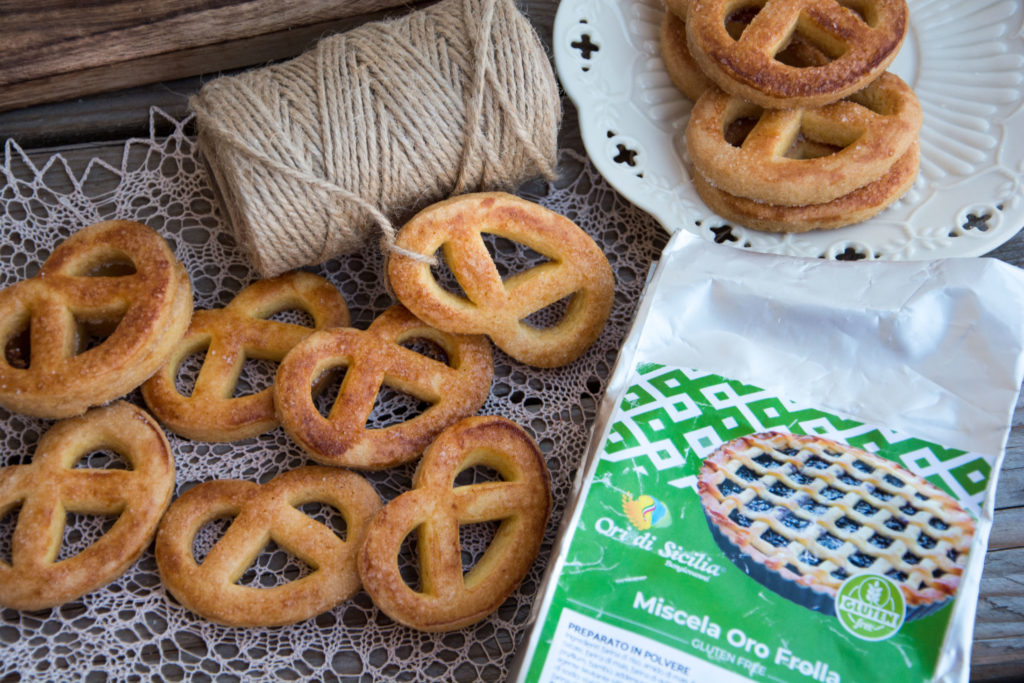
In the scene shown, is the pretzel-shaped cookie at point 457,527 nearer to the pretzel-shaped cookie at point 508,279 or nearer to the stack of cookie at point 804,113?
the pretzel-shaped cookie at point 508,279

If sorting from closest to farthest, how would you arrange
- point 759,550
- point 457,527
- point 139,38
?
1. point 759,550
2. point 457,527
3. point 139,38

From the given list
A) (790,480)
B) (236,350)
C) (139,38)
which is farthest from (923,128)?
(139,38)

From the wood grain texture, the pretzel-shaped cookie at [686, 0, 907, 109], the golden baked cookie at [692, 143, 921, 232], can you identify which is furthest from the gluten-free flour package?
the wood grain texture

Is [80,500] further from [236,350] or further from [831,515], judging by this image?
[831,515]

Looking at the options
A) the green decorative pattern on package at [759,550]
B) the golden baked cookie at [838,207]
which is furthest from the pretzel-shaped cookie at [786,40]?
the green decorative pattern on package at [759,550]

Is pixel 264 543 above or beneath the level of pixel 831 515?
beneath

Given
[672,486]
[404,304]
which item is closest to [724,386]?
[672,486]

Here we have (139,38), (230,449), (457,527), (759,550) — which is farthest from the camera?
(139,38)
